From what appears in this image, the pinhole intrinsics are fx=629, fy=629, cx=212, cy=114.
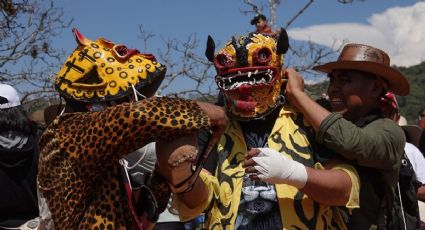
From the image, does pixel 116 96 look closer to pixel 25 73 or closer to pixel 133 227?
pixel 133 227

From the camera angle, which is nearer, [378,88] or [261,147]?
[261,147]

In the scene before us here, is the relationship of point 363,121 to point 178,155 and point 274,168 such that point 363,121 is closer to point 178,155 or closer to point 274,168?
point 274,168

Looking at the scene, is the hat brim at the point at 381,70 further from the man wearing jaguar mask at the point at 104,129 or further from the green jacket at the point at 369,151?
the man wearing jaguar mask at the point at 104,129

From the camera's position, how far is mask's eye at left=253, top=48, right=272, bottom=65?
2.96 metres

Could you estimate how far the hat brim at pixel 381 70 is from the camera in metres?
3.01

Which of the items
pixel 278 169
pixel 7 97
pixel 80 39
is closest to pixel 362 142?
pixel 278 169

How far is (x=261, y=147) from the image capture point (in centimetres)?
298

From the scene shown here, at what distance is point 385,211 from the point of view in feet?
9.89

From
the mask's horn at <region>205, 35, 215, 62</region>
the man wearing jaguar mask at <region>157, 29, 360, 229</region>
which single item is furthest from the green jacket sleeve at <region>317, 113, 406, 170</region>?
the mask's horn at <region>205, 35, 215, 62</region>

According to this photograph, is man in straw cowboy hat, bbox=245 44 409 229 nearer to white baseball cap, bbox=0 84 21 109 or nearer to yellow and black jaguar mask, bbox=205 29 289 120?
yellow and black jaguar mask, bbox=205 29 289 120

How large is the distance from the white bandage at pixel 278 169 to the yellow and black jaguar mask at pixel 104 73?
1.81ft

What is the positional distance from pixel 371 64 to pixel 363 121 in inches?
11.1

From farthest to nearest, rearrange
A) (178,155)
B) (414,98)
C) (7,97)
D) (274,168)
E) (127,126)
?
(414,98)
(7,97)
(274,168)
(178,155)
(127,126)

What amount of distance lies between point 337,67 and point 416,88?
31.8 metres
